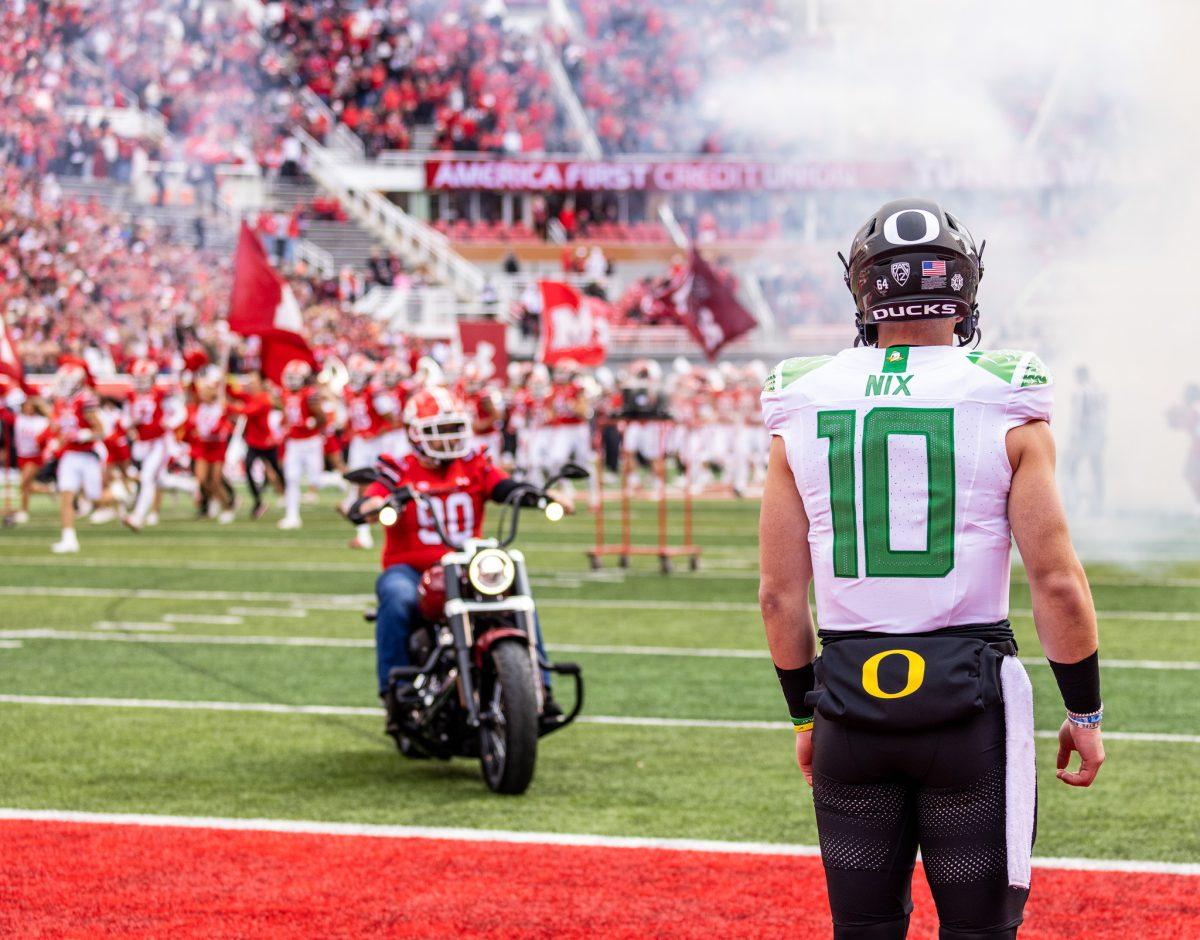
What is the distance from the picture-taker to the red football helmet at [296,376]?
68.4ft

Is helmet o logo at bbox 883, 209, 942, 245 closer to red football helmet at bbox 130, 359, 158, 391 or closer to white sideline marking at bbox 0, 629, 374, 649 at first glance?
white sideline marking at bbox 0, 629, 374, 649

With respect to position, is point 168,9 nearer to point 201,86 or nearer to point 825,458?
point 201,86

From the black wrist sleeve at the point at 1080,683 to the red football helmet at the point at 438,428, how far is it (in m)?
4.45

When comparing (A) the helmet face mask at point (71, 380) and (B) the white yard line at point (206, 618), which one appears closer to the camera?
(B) the white yard line at point (206, 618)

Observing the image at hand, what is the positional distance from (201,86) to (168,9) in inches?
66.0

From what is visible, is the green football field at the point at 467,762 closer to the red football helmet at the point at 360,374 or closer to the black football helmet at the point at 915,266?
the black football helmet at the point at 915,266

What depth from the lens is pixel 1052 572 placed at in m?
2.98

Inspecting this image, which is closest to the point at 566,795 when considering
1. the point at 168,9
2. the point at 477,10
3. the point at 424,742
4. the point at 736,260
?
the point at 424,742

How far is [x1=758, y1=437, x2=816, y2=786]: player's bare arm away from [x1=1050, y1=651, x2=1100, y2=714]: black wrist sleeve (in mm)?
411

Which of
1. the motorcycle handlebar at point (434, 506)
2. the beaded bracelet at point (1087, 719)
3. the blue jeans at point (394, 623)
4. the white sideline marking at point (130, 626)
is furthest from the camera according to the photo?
the white sideline marking at point (130, 626)

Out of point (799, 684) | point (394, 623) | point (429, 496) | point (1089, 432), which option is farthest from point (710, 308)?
point (799, 684)

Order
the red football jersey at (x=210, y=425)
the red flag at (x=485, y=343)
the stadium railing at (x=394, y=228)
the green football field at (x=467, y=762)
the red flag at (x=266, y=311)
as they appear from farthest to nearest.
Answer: the stadium railing at (x=394, y=228), the red flag at (x=485, y=343), the red flag at (x=266, y=311), the red football jersey at (x=210, y=425), the green football field at (x=467, y=762)

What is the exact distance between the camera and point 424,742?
6.91 metres

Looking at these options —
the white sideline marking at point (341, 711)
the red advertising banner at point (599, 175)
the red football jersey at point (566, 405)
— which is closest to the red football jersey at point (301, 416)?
the red football jersey at point (566, 405)
